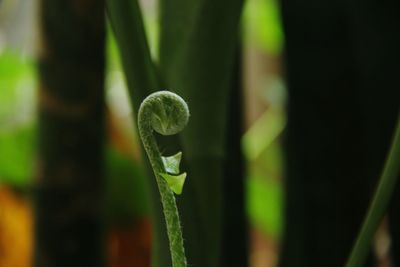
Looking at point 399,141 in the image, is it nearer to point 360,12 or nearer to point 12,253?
point 360,12

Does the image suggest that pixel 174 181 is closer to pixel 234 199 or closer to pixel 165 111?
pixel 165 111

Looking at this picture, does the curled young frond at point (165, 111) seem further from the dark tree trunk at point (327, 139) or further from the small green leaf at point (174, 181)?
the dark tree trunk at point (327, 139)

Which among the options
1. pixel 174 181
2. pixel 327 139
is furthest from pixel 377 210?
pixel 327 139

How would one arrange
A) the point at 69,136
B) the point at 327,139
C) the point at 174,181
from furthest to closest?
the point at 327,139 → the point at 69,136 → the point at 174,181

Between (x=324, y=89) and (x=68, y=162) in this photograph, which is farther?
(x=324, y=89)

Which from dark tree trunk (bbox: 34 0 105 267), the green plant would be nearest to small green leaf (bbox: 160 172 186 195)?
the green plant

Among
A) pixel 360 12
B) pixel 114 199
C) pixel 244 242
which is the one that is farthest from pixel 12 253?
pixel 360 12

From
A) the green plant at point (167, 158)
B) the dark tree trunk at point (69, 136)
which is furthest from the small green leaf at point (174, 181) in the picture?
the dark tree trunk at point (69, 136)
